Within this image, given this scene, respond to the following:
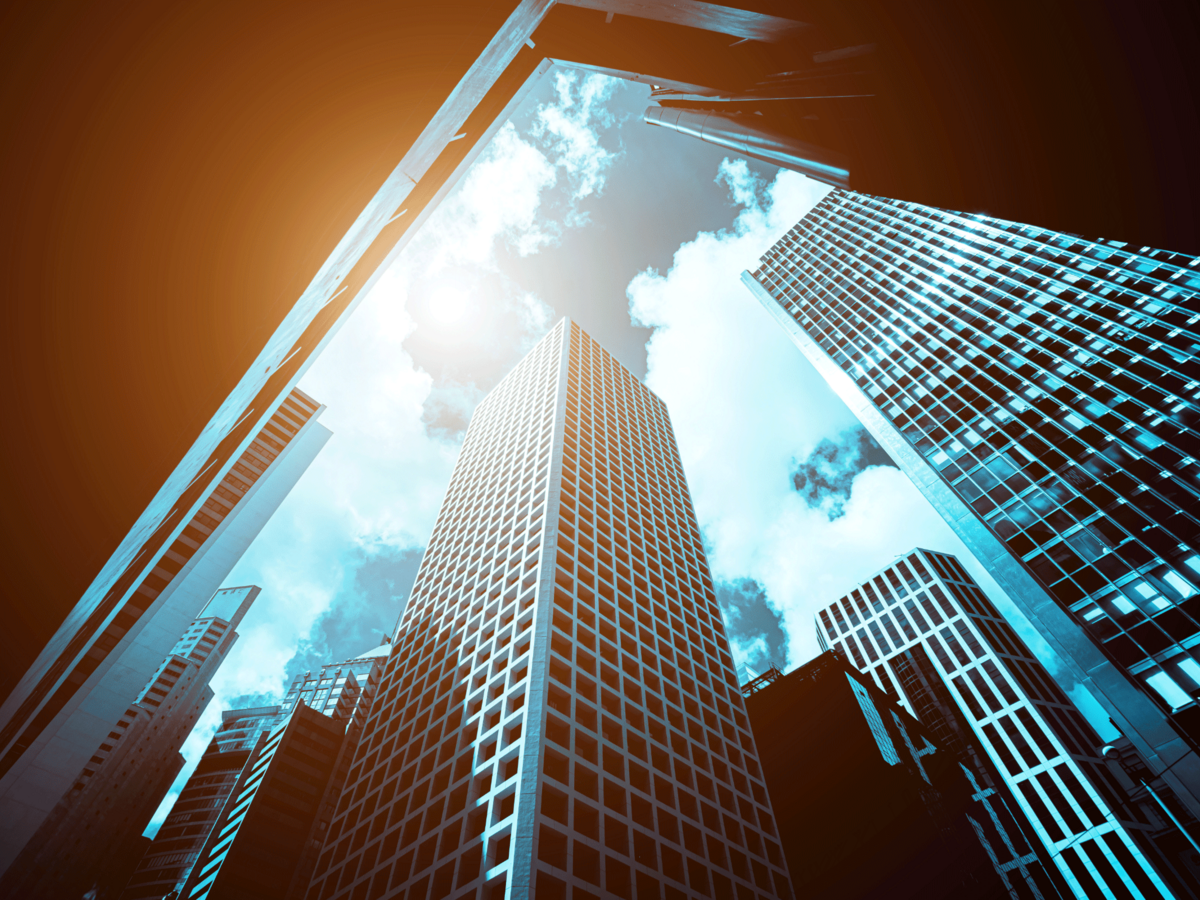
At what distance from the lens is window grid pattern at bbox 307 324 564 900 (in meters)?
33.4

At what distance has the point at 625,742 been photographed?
4025 cm

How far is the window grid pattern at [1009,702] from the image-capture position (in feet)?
198

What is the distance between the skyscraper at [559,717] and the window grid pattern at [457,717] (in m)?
0.18

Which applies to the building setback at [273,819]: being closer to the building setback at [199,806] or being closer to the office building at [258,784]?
the office building at [258,784]

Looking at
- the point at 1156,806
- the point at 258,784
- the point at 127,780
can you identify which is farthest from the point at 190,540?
the point at 1156,806

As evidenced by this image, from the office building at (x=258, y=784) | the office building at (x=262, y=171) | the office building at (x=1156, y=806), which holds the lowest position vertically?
the office building at (x=262, y=171)

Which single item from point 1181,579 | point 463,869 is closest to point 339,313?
point 463,869

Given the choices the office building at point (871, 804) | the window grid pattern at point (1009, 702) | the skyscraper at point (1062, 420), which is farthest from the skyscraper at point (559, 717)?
the window grid pattern at point (1009, 702)

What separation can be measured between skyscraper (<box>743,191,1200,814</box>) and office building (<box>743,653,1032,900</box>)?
29.9 metres

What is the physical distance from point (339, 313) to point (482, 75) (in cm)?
319

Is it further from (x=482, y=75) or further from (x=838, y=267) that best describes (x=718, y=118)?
(x=838, y=267)

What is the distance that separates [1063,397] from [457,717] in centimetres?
5641

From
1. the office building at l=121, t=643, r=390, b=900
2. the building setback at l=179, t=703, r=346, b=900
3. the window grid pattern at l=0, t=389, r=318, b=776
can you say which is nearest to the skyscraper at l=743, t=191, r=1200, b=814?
the window grid pattern at l=0, t=389, r=318, b=776

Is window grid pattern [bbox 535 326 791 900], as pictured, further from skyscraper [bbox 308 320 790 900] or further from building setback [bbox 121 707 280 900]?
building setback [bbox 121 707 280 900]
